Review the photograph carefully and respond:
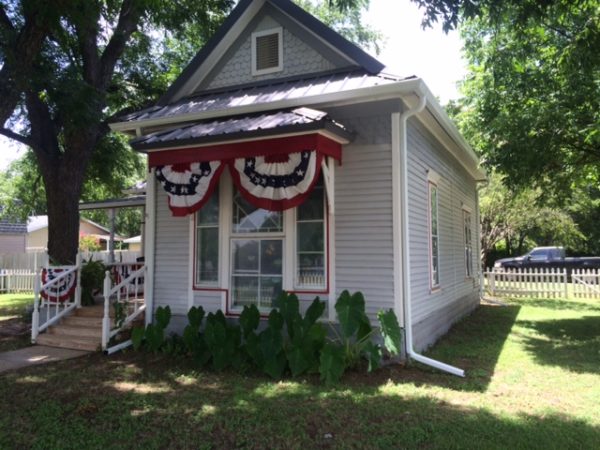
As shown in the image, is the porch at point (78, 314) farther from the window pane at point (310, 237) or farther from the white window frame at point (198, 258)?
the window pane at point (310, 237)

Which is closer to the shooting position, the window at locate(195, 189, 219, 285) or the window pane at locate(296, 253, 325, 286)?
the window pane at locate(296, 253, 325, 286)

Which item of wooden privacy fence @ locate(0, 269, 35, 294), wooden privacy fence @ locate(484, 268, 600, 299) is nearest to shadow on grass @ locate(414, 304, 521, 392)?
wooden privacy fence @ locate(484, 268, 600, 299)

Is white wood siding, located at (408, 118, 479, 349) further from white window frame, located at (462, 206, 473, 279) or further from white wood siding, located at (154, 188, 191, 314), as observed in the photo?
white wood siding, located at (154, 188, 191, 314)

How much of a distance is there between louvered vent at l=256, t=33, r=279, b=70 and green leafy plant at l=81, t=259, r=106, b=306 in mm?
5411

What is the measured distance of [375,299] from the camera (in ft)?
21.5

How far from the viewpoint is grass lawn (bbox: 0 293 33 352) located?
843 centimetres

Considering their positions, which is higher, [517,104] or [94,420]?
[517,104]

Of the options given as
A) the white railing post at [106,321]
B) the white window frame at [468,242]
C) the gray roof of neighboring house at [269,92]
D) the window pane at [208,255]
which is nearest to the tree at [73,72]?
the gray roof of neighboring house at [269,92]

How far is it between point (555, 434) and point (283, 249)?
13.8 feet

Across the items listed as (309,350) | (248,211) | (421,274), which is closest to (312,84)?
(248,211)

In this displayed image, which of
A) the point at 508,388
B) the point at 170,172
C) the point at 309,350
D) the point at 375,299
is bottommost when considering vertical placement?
the point at 508,388

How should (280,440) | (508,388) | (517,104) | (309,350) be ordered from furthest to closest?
1. (517,104)
2. (309,350)
3. (508,388)
4. (280,440)

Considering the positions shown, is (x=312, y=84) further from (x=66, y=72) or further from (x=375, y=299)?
(x=66, y=72)

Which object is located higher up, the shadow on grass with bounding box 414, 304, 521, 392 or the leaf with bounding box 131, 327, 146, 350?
the leaf with bounding box 131, 327, 146, 350
